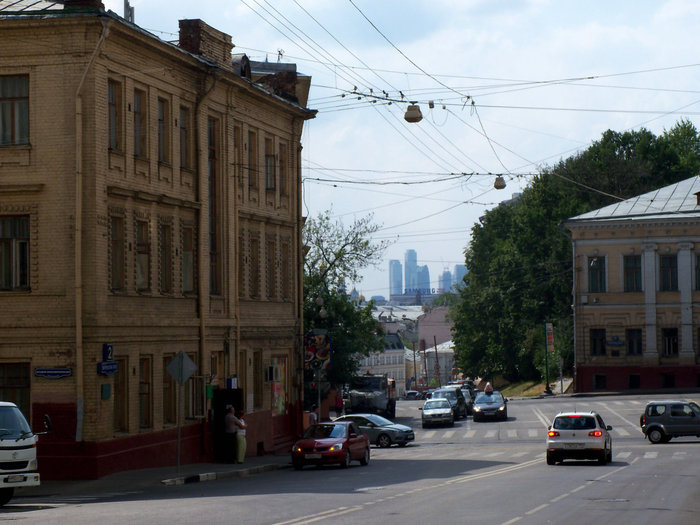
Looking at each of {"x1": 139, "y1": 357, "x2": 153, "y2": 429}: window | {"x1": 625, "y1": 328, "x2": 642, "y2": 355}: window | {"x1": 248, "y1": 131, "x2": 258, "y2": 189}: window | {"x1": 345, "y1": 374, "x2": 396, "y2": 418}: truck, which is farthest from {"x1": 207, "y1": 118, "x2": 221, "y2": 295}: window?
{"x1": 625, "y1": 328, "x2": 642, "y2": 355}: window

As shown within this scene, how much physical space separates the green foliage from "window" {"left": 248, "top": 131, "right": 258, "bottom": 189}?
4113 cm

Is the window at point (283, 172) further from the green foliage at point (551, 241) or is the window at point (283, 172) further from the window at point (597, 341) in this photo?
the green foliage at point (551, 241)

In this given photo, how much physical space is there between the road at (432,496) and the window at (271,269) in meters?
7.49

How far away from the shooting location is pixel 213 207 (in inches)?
1414

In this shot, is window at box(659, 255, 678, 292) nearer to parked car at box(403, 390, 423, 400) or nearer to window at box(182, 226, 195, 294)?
window at box(182, 226, 195, 294)

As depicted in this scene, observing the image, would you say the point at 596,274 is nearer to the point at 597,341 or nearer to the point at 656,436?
the point at 597,341

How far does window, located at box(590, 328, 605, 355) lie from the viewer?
240 ft

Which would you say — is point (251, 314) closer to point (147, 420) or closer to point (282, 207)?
point (282, 207)

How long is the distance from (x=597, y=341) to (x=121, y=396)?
48576mm

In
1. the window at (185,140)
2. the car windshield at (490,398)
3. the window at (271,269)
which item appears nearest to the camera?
the window at (185,140)

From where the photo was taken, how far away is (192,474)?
2841 cm

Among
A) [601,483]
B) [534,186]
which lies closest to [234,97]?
[601,483]

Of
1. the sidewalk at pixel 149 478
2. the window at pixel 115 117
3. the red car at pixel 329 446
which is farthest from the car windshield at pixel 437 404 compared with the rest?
the window at pixel 115 117

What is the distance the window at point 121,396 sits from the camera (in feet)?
96.3
